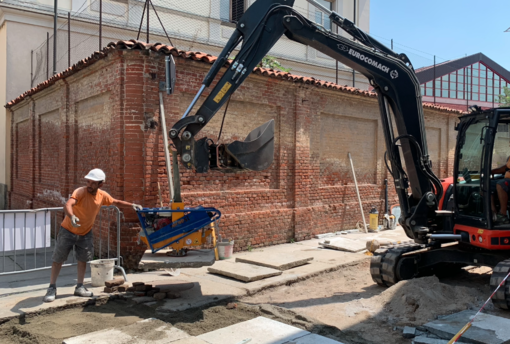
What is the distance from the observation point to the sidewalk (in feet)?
19.7

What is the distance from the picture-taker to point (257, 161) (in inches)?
241

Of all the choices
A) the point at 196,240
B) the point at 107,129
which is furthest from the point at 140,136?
the point at 196,240

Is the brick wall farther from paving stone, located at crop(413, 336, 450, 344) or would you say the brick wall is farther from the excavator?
paving stone, located at crop(413, 336, 450, 344)

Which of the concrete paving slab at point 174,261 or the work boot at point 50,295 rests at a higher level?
the concrete paving slab at point 174,261

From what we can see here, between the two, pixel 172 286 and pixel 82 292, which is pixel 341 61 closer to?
pixel 172 286

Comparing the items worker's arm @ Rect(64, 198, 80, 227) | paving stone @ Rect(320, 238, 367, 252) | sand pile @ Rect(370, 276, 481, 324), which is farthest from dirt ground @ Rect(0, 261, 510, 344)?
paving stone @ Rect(320, 238, 367, 252)

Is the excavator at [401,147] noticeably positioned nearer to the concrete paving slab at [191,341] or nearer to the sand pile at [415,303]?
the sand pile at [415,303]

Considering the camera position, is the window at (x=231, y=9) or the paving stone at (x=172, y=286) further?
the window at (x=231, y=9)

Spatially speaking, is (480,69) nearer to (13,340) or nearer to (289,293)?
(289,293)

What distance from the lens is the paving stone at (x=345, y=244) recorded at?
9984 millimetres

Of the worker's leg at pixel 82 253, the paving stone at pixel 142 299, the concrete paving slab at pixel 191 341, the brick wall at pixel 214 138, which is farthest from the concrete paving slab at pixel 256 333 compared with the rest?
the brick wall at pixel 214 138

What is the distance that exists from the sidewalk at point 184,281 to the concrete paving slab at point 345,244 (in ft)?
0.89

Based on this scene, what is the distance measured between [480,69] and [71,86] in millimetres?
33166

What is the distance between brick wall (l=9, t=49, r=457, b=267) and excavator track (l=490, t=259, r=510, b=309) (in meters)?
5.17
